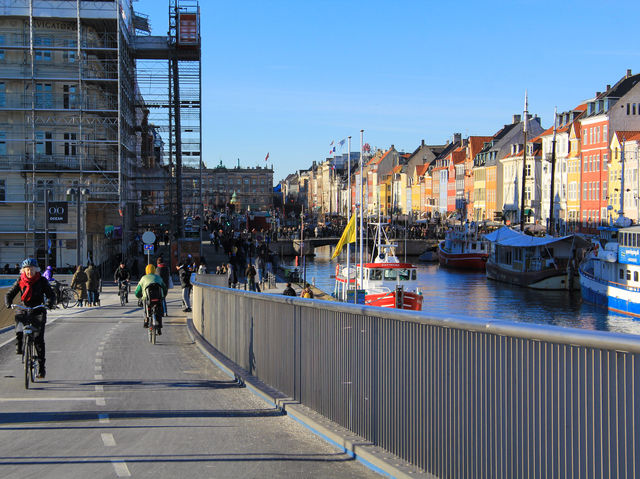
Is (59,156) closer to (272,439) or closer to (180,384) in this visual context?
(180,384)

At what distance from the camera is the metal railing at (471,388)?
15.9ft

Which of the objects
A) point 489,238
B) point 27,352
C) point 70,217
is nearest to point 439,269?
point 489,238

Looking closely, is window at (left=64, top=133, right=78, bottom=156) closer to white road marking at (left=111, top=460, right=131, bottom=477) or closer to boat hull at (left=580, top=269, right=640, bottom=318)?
boat hull at (left=580, top=269, right=640, bottom=318)

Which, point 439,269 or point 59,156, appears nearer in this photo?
point 59,156

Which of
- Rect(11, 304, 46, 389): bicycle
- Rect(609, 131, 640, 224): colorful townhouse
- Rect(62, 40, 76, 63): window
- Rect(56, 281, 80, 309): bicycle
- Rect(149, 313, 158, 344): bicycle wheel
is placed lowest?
Rect(56, 281, 80, 309): bicycle

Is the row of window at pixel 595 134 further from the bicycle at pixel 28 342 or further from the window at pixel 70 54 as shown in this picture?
the bicycle at pixel 28 342

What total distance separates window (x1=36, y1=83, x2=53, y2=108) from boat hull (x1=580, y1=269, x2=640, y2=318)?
117 feet

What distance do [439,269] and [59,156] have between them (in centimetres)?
4627

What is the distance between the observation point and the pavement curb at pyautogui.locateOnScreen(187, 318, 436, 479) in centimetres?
725

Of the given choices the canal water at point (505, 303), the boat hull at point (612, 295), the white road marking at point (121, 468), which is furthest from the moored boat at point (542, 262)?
the white road marking at point (121, 468)

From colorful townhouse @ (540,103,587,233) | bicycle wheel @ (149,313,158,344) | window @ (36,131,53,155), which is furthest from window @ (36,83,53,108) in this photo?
colorful townhouse @ (540,103,587,233)

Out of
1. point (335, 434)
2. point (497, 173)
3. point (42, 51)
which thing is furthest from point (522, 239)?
point (335, 434)

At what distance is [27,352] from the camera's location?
39.8ft

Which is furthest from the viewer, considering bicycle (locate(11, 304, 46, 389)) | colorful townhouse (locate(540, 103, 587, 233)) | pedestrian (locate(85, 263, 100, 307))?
colorful townhouse (locate(540, 103, 587, 233))
